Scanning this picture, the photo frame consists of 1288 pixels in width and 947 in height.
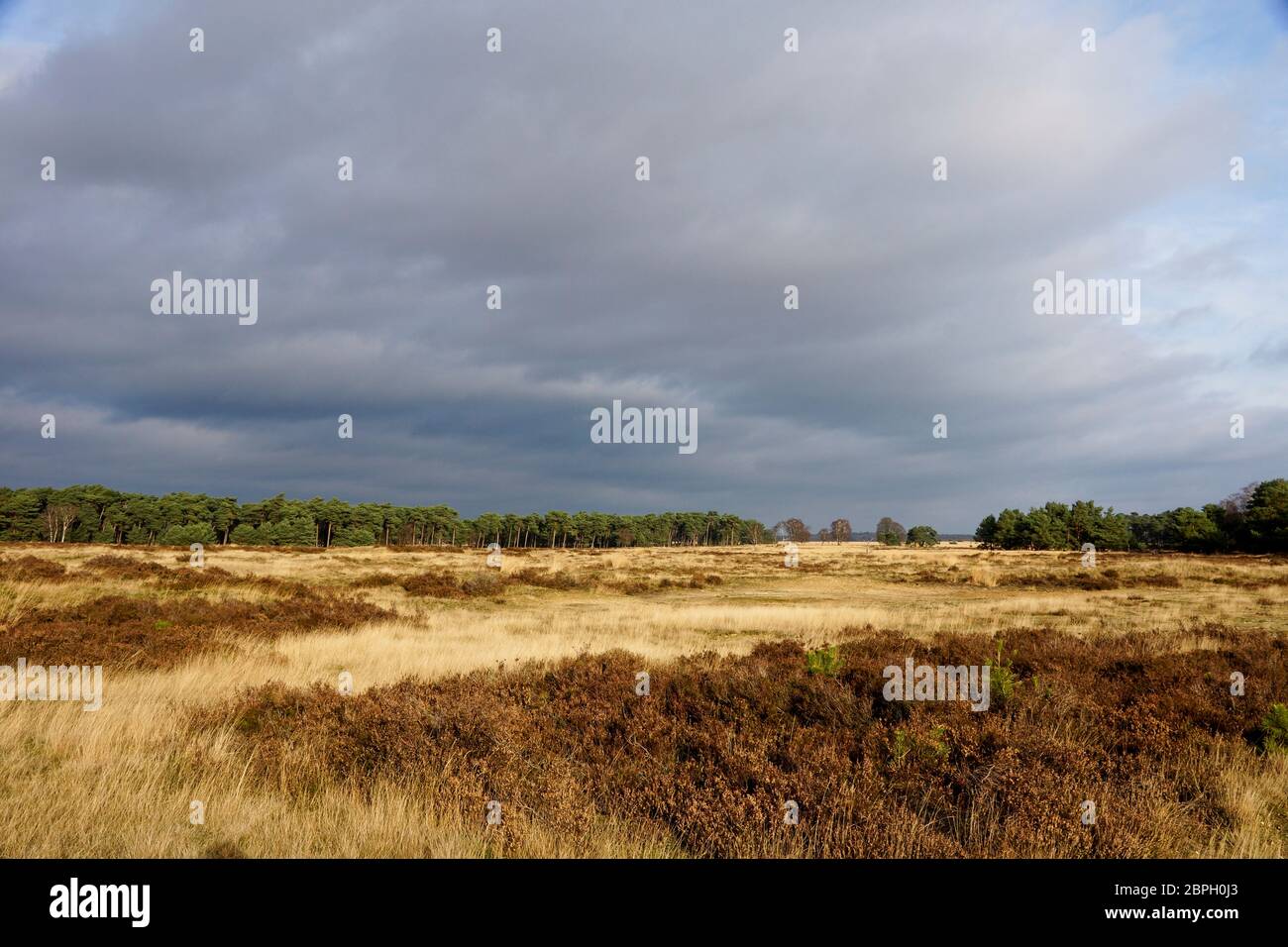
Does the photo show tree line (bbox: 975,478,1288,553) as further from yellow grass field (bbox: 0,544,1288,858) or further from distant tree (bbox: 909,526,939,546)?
yellow grass field (bbox: 0,544,1288,858)

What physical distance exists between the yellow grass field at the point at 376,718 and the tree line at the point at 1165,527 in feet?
207

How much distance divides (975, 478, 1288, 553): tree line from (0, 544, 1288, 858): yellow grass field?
63.1 metres

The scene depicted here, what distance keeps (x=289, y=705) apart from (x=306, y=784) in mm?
2354

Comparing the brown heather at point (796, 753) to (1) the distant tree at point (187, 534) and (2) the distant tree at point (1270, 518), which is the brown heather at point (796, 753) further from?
(1) the distant tree at point (187, 534)

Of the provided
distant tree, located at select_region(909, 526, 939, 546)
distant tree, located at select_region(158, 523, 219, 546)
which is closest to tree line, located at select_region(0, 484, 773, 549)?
distant tree, located at select_region(158, 523, 219, 546)

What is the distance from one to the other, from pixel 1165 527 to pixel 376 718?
14429 centimetres

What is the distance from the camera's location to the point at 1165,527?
114 m

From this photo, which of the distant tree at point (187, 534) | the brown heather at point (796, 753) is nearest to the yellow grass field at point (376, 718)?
the brown heather at point (796, 753)

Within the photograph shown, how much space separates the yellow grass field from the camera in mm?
4754

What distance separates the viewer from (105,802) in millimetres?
5242

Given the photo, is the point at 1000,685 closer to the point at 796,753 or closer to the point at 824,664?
the point at 824,664

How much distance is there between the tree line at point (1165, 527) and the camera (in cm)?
7119
